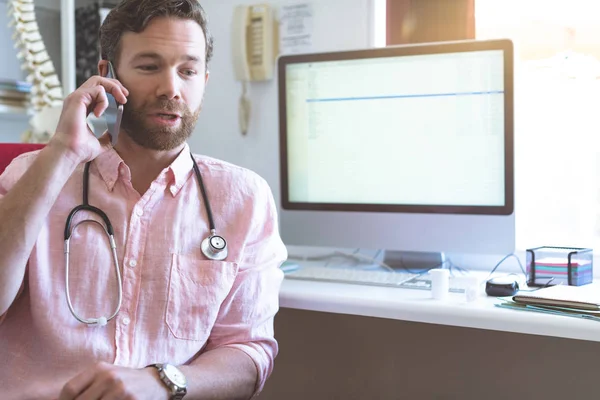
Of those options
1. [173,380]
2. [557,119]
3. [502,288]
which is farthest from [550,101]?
[173,380]

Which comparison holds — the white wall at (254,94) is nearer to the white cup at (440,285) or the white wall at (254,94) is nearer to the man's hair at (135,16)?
the man's hair at (135,16)

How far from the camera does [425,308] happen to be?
4.36 feet

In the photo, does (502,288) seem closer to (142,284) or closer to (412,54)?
(412,54)

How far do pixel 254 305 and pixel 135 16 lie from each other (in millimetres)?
573

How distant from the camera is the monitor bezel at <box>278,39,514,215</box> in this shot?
158 cm

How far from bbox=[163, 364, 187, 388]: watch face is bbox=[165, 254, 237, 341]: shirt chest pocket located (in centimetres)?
10

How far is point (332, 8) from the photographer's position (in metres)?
2.00

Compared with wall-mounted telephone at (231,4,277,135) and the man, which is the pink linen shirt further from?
wall-mounted telephone at (231,4,277,135)

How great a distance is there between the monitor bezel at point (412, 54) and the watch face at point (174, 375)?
0.71 meters

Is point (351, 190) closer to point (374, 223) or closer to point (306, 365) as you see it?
point (374, 223)

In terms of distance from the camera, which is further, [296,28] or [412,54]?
[296,28]

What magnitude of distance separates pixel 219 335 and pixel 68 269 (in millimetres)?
289

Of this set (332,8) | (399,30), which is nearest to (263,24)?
(332,8)

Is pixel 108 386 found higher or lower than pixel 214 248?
lower
